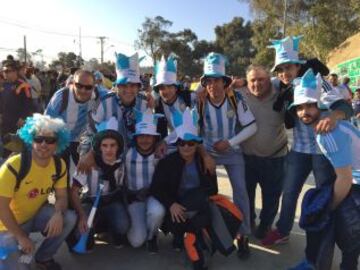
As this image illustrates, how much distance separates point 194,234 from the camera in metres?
3.83

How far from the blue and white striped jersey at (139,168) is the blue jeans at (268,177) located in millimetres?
1061

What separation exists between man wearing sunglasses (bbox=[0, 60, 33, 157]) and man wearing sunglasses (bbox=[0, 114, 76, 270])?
11.5ft

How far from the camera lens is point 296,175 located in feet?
13.5

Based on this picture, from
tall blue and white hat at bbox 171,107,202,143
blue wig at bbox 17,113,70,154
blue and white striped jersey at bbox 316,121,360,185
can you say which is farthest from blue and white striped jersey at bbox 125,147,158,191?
blue and white striped jersey at bbox 316,121,360,185

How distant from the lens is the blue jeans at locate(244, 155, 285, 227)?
4.48 m

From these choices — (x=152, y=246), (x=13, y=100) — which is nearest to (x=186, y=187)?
(x=152, y=246)

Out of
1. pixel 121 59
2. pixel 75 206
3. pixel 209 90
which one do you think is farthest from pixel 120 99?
pixel 75 206

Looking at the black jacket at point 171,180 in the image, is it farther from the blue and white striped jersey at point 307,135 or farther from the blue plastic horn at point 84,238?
the blue and white striped jersey at point 307,135

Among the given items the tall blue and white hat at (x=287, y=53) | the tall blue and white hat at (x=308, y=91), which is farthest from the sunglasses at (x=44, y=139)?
the tall blue and white hat at (x=287, y=53)

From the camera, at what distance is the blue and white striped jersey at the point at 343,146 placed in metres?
3.08

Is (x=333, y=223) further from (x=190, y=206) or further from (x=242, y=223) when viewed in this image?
(x=190, y=206)

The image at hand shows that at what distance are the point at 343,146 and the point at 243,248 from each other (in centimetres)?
155

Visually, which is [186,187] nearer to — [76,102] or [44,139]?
[44,139]

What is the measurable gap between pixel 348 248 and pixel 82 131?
315cm
